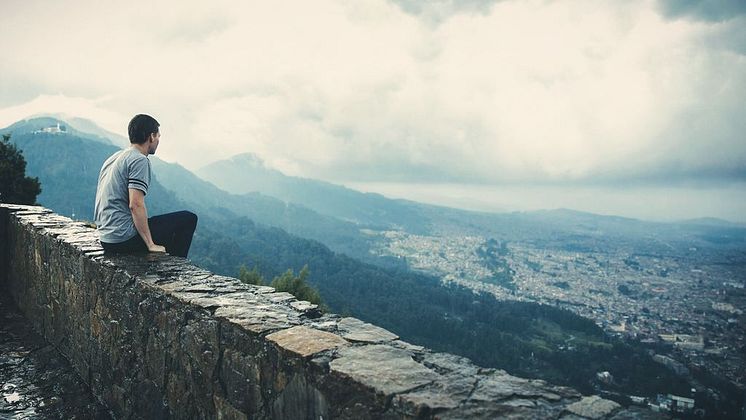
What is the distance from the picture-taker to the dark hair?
4.30 m

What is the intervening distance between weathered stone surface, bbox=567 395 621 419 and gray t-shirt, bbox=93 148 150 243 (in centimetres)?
419

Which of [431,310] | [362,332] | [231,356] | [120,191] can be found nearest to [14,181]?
[120,191]

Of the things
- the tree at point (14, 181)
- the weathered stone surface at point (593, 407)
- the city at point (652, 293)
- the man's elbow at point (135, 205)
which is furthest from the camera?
the city at point (652, 293)

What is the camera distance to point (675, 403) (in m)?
50.4

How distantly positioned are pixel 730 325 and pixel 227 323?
111545 mm

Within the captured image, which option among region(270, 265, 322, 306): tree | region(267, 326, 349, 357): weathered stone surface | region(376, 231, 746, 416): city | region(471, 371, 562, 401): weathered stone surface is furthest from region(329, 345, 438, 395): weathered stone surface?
region(376, 231, 746, 416): city

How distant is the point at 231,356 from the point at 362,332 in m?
0.87

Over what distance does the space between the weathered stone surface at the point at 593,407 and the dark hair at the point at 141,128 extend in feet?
14.8

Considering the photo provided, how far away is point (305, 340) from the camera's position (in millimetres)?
2408

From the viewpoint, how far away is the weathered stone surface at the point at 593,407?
1.77 metres

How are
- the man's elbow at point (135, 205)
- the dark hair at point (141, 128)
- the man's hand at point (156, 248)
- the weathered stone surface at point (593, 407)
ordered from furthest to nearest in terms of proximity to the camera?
the man's hand at point (156, 248)
the dark hair at point (141, 128)
the man's elbow at point (135, 205)
the weathered stone surface at point (593, 407)

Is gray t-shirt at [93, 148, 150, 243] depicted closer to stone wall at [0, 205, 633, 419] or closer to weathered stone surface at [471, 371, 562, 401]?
stone wall at [0, 205, 633, 419]

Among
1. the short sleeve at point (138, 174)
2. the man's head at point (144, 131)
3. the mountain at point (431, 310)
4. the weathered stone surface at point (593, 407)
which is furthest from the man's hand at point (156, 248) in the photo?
the mountain at point (431, 310)

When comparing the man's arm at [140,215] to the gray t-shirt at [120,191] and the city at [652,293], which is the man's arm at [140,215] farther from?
the city at [652,293]
